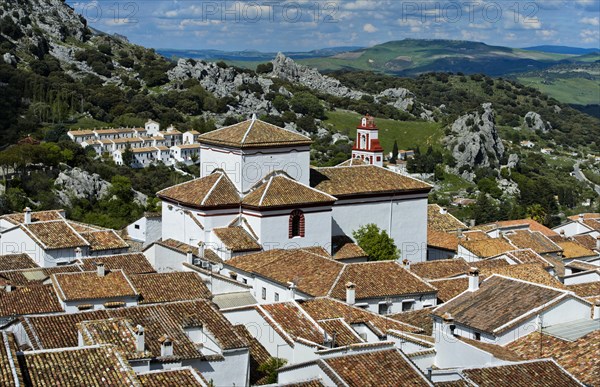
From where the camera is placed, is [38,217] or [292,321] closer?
[292,321]

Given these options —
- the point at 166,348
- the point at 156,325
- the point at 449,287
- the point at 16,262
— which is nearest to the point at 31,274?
the point at 16,262

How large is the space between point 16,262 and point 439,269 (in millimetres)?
17322

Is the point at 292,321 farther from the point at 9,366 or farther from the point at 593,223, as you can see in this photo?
the point at 593,223

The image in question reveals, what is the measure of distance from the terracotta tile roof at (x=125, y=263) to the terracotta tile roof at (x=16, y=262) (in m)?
4.17

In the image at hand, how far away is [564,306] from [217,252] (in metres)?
15.4

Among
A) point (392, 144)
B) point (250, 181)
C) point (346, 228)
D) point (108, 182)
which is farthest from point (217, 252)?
point (392, 144)

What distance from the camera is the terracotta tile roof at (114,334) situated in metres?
18.6

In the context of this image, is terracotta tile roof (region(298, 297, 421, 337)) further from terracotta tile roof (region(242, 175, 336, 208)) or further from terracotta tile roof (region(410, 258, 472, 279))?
terracotta tile roof (region(242, 175, 336, 208))

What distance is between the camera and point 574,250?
49.1 m

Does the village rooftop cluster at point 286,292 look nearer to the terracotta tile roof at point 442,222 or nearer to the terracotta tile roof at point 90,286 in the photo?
the terracotta tile roof at point 90,286

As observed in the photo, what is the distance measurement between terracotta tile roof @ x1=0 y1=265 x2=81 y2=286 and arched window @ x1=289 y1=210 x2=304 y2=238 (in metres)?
9.10

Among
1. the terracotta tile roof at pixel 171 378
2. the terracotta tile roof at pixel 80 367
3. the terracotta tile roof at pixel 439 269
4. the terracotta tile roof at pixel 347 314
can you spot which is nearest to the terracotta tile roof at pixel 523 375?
the terracotta tile roof at pixel 171 378

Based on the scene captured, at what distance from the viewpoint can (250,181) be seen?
127 feet

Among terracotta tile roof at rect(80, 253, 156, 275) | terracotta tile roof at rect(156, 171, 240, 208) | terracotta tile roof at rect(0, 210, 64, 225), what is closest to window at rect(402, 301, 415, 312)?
terracotta tile roof at rect(156, 171, 240, 208)
